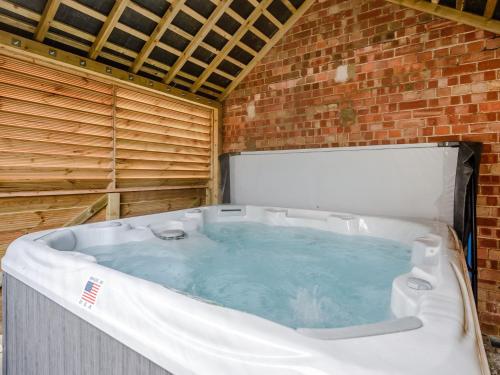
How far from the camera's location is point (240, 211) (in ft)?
8.75

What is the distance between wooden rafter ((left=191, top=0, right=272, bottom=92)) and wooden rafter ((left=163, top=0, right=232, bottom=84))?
0.97 feet

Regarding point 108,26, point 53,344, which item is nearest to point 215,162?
point 108,26

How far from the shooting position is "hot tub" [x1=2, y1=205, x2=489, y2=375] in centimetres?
54

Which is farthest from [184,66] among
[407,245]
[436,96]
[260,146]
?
[407,245]

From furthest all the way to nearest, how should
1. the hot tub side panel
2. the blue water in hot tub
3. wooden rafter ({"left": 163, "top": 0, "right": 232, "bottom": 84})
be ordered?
wooden rafter ({"left": 163, "top": 0, "right": 232, "bottom": 84}) < the blue water in hot tub < the hot tub side panel

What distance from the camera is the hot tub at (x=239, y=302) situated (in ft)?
1.77

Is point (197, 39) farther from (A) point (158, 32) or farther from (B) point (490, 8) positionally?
(B) point (490, 8)

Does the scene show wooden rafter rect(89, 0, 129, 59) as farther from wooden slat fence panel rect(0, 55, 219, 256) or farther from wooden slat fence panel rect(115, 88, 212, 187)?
wooden slat fence panel rect(115, 88, 212, 187)


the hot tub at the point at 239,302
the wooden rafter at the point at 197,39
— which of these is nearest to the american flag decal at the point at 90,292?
the hot tub at the point at 239,302

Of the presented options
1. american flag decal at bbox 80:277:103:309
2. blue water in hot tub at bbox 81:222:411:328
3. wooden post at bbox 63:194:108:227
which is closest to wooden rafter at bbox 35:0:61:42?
wooden post at bbox 63:194:108:227

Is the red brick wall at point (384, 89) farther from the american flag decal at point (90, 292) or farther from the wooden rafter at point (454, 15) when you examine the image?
the american flag decal at point (90, 292)

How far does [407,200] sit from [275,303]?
1.61m

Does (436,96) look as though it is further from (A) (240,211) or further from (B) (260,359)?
(B) (260,359)

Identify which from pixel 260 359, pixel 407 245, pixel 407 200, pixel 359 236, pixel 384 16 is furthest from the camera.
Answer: pixel 384 16
